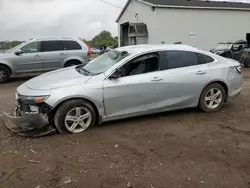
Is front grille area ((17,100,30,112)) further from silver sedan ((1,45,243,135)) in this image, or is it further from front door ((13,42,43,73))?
front door ((13,42,43,73))

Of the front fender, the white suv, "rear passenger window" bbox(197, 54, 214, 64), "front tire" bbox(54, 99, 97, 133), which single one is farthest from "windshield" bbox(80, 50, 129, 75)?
the white suv

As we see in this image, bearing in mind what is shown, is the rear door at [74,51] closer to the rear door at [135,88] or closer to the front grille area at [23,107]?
the rear door at [135,88]

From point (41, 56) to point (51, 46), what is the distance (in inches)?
25.0

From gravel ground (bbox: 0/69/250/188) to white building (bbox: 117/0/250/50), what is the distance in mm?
16119

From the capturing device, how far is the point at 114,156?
3953mm

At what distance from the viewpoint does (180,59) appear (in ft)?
18.6

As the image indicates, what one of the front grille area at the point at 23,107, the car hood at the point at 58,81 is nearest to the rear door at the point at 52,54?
the car hood at the point at 58,81

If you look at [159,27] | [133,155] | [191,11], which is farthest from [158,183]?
[191,11]

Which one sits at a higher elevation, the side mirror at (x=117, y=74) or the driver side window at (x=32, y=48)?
the driver side window at (x=32, y=48)

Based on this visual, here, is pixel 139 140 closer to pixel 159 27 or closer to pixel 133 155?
pixel 133 155

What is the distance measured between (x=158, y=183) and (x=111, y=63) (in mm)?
2763

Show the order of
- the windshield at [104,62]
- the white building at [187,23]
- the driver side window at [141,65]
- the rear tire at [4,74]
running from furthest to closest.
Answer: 1. the white building at [187,23]
2. the rear tire at [4,74]
3. the windshield at [104,62]
4. the driver side window at [141,65]

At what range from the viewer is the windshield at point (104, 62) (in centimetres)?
530

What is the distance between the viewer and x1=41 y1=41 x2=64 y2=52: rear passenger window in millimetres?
11562
